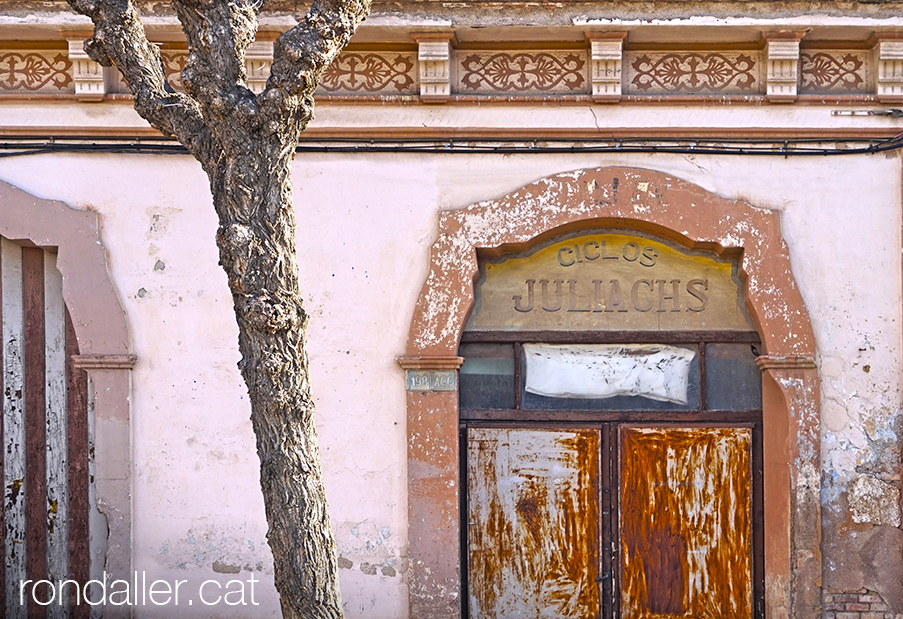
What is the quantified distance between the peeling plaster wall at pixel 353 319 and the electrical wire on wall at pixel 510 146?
0.20ft

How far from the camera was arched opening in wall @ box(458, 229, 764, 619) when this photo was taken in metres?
5.91

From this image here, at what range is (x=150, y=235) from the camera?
5867 millimetres

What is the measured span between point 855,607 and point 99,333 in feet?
16.1

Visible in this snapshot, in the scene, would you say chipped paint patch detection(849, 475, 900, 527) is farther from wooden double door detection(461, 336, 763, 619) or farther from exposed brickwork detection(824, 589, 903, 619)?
wooden double door detection(461, 336, 763, 619)

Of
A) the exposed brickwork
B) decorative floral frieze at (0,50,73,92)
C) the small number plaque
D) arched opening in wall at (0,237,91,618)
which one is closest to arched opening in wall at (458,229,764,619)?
the small number plaque

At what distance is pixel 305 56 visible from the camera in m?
3.79

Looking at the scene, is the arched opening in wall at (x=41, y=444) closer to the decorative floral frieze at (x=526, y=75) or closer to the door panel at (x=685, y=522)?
the decorative floral frieze at (x=526, y=75)

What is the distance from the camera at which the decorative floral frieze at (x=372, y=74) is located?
19.4ft

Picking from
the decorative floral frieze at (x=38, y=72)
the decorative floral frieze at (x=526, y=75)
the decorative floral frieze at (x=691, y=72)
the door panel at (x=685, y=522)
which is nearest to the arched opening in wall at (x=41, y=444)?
the decorative floral frieze at (x=38, y=72)

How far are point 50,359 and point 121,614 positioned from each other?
1.70 m

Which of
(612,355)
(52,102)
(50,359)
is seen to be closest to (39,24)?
(52,102)

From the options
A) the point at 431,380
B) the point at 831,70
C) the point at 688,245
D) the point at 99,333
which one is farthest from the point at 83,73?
the point at 831,70

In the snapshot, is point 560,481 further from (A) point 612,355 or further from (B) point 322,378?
(B) point 322,378

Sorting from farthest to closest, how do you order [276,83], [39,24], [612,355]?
[612,355], [39,24], [276,83]
